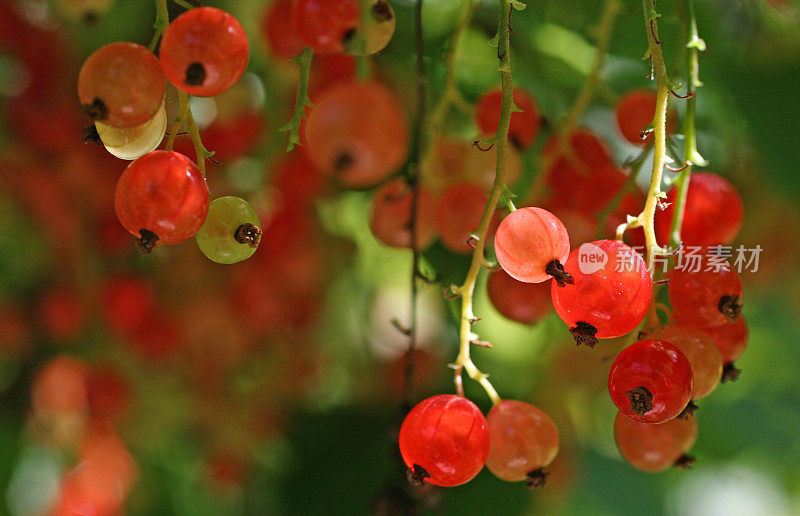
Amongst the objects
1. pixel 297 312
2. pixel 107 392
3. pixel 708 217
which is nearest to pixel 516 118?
pixel 708 217

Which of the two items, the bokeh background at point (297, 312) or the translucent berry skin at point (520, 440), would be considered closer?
the translucent berry skin at point (520, 440)

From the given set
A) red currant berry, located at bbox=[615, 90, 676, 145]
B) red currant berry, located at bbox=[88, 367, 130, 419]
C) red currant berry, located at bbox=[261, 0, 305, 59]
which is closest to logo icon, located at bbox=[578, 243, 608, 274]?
red currant berry, located at bbox=[615, 90, 676, 145]

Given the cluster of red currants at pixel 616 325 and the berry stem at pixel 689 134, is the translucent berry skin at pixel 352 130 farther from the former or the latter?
the berry stem at pixel 689 134

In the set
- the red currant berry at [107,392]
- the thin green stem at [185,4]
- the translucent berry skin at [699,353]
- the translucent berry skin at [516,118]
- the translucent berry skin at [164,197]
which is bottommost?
the red currant berry at [107,392]

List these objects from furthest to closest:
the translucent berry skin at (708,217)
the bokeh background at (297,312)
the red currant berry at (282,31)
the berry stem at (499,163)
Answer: the bokeh background at (297,312) → the red currant berry at (282,31) → the translucent berry skin at (708,217) → the berry stem at (499,163)

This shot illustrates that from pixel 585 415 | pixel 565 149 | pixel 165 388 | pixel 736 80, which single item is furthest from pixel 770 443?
pixel 165 388

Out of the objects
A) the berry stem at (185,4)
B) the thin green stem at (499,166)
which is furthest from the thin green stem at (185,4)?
the thin green stem at (499,166)

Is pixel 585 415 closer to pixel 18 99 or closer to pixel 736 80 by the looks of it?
pixel 736 80
